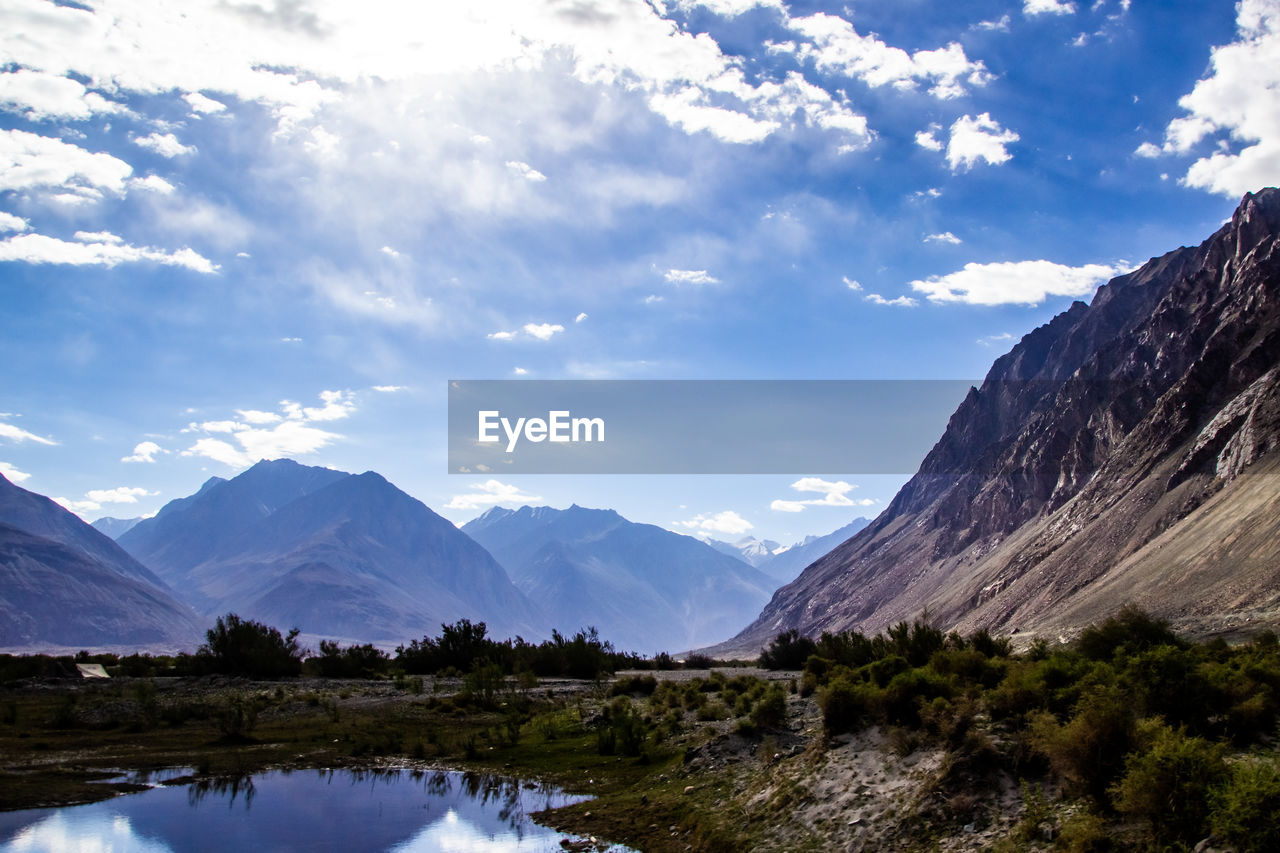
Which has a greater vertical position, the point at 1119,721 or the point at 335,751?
the point at 1119,721

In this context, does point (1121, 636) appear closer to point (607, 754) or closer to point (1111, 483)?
point (607, 754)

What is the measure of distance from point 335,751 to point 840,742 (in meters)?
14.8

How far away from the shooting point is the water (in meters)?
15.1

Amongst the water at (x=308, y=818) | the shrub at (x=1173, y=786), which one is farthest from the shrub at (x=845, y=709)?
the shrub at (x=1173, y=786)

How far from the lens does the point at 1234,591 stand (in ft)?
196

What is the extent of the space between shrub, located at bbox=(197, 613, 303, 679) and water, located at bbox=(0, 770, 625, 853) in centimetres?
2632

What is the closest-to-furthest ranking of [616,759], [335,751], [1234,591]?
1. [616,759]
2. [335,751]
3. [1234,591]

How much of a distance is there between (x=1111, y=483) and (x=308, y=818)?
10510 cm

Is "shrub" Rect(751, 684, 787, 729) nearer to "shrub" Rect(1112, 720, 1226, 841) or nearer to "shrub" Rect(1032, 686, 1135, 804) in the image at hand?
"shrub" Rect(1032, 686, 1135, 804)

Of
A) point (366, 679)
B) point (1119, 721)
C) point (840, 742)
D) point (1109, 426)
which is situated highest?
point (1109, 426)

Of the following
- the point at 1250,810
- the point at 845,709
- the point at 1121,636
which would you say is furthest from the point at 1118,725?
the point at 1121,636

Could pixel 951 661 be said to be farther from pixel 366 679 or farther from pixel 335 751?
pixel 366 679

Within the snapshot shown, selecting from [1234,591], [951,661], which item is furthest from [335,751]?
[1234,591]

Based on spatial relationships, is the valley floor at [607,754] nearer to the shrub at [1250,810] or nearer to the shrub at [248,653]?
the shrub at [1250,810]
